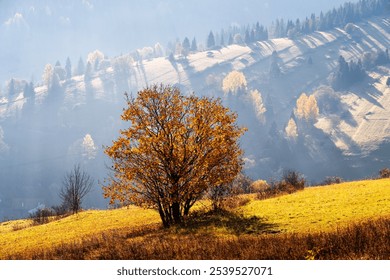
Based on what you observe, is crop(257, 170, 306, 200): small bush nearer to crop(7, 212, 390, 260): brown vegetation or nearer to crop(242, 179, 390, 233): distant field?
crop(242, 179, 390, 233): distant field

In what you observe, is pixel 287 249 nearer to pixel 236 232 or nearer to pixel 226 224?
pixel 236 232

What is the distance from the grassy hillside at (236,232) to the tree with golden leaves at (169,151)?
2.36 meters

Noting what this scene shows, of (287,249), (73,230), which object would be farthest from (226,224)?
(73,230)

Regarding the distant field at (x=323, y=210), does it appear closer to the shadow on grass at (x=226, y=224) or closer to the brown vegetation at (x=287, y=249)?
the shadow on grass at (x=226, y=224)

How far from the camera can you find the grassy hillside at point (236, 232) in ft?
45.9

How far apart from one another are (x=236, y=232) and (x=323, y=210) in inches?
282

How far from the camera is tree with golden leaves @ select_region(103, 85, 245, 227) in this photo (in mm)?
24656

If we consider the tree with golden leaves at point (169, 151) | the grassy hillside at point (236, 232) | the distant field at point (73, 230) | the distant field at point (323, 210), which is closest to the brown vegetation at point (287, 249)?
the grassy hillside at point (236, 232)

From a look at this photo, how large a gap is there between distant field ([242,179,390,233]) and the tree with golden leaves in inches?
184

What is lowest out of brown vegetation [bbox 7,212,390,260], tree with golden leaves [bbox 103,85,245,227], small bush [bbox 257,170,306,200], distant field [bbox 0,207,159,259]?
brown vegetation [bbox 7,212,390,260]

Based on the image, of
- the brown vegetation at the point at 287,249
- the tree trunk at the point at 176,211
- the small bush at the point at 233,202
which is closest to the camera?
the brown vegetation at the point at 287,249

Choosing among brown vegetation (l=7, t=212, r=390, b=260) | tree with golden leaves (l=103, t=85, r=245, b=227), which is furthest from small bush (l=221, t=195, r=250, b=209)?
brown vegetation (l=7, t=212, r=390, b=260)

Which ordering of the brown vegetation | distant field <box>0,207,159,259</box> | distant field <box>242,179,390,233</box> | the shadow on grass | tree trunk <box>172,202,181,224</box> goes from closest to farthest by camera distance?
the brown vegetation < distant field <box>242,179,390,233</box> < the shadow on grass < tree trunk <box>172,202,181,224</box> < distant field <box>0,207,159,259</box>

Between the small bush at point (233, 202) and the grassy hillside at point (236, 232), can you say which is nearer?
the grassy hillside at point (236, 232)
